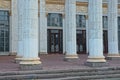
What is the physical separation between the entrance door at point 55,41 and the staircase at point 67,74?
2031cm

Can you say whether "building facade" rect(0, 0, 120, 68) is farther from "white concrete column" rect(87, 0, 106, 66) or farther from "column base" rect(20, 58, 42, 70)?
"white concrete column" rect(87, 0, 106, 66)

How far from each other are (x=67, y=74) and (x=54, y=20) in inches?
871

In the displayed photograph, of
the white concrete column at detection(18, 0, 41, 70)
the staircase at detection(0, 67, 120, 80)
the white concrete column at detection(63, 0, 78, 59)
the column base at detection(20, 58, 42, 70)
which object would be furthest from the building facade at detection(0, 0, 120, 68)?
the staircase at detection(0, 67, 120, 80)

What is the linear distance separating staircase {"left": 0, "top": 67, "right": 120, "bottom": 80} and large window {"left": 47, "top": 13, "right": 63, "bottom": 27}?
66.7ft

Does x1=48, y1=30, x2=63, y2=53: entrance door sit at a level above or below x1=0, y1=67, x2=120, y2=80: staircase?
above

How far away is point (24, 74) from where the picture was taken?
14.0 meters

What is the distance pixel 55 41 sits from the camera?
121 ft

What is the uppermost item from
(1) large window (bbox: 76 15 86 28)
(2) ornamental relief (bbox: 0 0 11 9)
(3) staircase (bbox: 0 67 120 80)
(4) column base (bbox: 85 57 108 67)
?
(2) ornamental relief (bbox: 0 0 11 9)

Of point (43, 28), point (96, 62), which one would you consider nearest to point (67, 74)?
point (96, 62)

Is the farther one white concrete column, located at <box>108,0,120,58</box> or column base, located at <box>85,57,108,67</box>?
white concrete column, located at <box>108,0,120,58</box>

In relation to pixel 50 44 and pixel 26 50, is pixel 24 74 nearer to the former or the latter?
pixel 26 50

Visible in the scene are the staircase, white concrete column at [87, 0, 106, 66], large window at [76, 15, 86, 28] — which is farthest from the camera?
large window at [76, 15, 86, 28]

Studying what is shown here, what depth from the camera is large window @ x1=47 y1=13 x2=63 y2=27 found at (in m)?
36.0

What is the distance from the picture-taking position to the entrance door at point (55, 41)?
36406 millimetres
